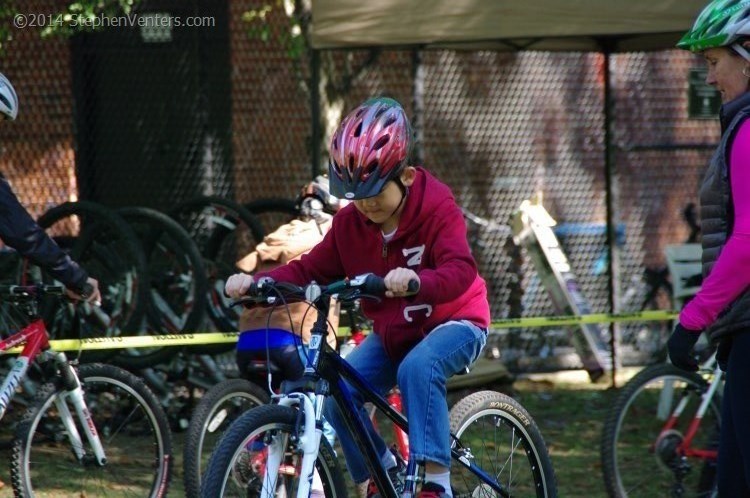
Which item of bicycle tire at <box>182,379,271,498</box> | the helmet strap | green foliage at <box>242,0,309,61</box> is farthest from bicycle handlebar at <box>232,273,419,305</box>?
green foliage at <box>242,0,309,61</box>

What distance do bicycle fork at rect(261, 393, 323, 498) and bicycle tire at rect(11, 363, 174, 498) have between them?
79.4 inches

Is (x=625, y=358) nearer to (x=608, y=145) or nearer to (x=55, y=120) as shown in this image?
(x=608, y=145)

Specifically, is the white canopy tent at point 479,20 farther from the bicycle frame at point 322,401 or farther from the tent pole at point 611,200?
the bicycle frame at point 322,401

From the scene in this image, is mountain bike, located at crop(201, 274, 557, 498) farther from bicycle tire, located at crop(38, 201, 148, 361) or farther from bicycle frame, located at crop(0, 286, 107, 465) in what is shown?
bicycle tire, located at crop(38, 201, 148, 361)

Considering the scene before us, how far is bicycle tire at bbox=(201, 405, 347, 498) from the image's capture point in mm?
3918

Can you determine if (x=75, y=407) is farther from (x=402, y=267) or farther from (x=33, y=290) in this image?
(x=402, y=267)

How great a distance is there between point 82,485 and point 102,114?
4.31 meters

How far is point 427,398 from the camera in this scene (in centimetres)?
445

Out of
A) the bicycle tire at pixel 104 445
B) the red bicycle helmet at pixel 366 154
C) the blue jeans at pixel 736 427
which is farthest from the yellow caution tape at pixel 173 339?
the blue jeans at pixel 736 427

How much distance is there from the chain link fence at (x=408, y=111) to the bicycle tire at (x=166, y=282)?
1462 millimetres

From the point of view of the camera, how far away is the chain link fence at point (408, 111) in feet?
31.6

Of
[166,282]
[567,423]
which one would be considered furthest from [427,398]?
[567,423]

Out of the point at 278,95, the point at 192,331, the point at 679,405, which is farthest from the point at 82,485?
the point at 278,95

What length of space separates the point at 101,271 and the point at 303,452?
4.43m
